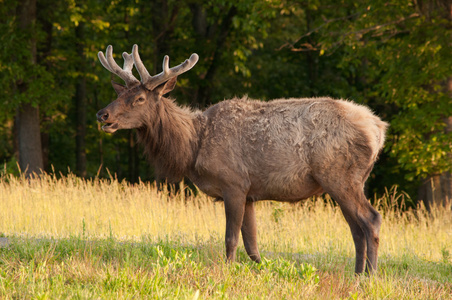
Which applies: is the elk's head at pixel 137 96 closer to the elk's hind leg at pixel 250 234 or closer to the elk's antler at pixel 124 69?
the elk's antler at pixel 124 69

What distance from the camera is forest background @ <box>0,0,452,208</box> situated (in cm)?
1339

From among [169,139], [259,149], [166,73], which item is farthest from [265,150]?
[166,73]

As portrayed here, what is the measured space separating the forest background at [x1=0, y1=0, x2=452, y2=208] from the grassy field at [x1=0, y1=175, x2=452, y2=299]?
1591 mm

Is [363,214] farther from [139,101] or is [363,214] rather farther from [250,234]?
[139,101]

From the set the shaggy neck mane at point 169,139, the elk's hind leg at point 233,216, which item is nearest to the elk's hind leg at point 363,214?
the elk's hind leg at point 233,216

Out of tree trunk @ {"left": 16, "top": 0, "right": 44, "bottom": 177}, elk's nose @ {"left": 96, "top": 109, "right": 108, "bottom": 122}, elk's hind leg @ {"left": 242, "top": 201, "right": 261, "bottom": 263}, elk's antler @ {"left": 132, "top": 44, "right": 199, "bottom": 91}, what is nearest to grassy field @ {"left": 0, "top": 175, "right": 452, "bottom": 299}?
elk's hind leg @ {"left": 242, "top": 201, "right": 261, "bottom": 263}

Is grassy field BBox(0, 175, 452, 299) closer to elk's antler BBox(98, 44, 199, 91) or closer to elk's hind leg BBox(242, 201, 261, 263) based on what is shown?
elk's hind leg BBox(242, 201, 261, 263)

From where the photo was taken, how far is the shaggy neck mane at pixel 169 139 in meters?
7.10

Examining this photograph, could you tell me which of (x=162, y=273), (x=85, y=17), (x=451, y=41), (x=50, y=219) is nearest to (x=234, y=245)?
(x=162, y=273)

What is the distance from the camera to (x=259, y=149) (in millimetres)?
6867

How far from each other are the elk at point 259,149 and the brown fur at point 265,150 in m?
0.01

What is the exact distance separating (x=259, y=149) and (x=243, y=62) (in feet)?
45.1

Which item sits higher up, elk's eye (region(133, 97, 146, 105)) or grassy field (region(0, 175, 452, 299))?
elk's eye (region(133, 97, 146, 105))

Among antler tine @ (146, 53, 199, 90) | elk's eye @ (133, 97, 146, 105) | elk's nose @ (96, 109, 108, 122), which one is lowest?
elk's nose @ (96, 109, 108, 122)
